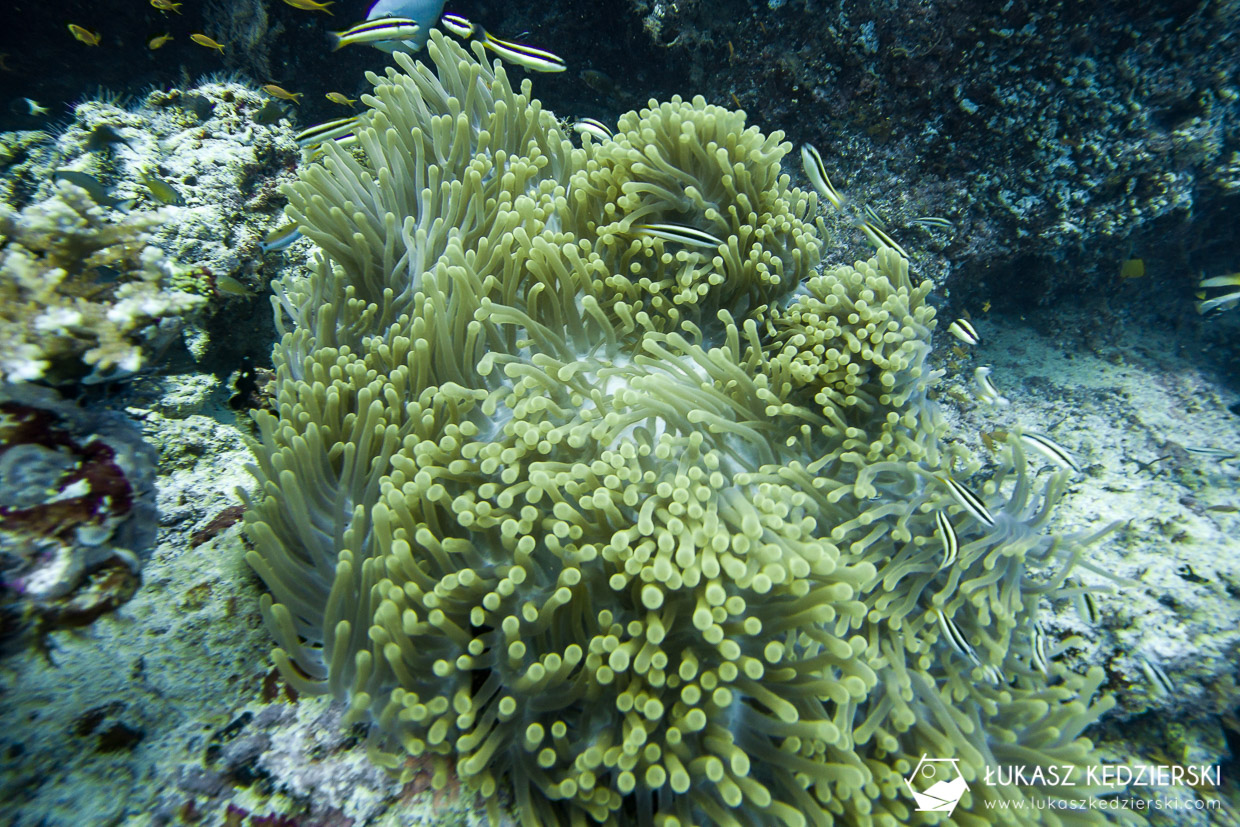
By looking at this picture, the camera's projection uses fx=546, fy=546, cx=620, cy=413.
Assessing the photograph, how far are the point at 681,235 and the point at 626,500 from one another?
1215 millimetres

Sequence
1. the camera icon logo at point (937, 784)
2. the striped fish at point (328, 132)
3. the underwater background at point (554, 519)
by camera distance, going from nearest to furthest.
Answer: the underwater background at point (554, 519)
the camera icon logo at point (937, 784)
the striped fish at point (328, 132)

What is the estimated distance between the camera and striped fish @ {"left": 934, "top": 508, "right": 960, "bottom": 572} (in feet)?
6.32

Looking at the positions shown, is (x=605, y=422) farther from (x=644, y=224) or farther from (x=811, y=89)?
(x=811, y=89)

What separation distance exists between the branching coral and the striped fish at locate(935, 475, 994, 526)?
270 cm

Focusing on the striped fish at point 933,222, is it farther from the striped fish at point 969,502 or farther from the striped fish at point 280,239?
the striped fish at point 280,239

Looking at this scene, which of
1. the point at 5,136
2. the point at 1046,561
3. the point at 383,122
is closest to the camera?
the point at 1046,561

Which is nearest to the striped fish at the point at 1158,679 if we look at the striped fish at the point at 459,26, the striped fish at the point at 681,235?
the striped fish at the point at 681,235

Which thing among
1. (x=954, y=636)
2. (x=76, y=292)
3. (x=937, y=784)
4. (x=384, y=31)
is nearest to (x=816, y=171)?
(x=954, y=636)

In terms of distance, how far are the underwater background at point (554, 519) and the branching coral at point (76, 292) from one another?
0.01 metres

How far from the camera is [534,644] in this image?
5.70 ft

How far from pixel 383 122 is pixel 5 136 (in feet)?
14.7

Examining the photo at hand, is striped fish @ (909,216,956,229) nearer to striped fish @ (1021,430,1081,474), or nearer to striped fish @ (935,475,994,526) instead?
striped fish @ (1021,430,1081,474)

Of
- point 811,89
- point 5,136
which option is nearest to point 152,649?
point 811,89

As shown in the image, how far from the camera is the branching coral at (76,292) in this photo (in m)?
1.52
